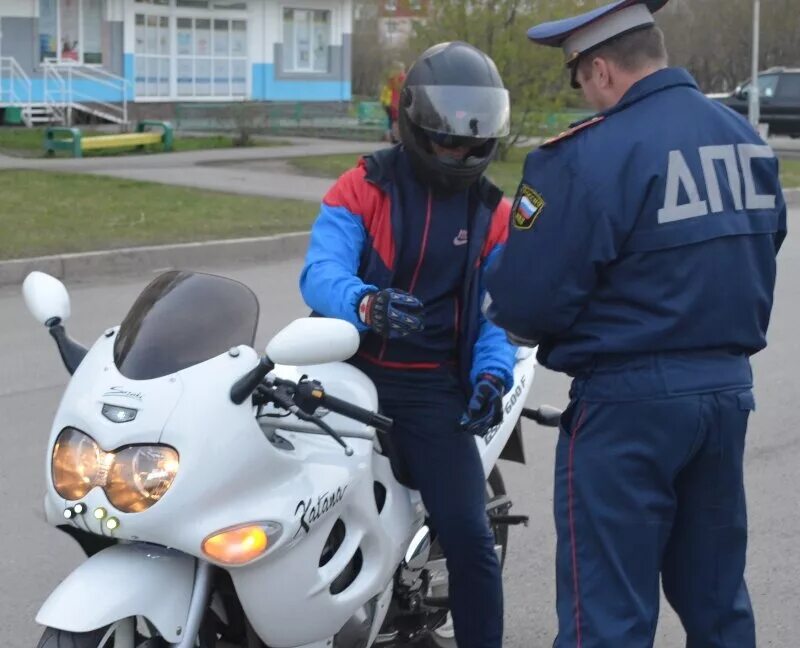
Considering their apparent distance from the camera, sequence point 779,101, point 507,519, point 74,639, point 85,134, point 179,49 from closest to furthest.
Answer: point 74,639, point 507,519, point 85,134, point 779,101, point 179,49

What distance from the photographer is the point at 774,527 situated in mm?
5633

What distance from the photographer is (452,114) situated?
3.50m

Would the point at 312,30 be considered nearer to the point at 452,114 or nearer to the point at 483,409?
the point at 452,114

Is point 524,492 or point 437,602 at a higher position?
point 437,602

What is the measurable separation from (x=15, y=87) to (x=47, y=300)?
1089 inches

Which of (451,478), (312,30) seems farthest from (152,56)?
(451,478)

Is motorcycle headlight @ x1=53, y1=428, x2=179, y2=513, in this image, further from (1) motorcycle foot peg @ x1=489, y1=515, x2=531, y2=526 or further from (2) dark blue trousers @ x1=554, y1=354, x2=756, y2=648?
(1) motorcycle foot peg @ x1=489, y1=515, x2=531, y2=526

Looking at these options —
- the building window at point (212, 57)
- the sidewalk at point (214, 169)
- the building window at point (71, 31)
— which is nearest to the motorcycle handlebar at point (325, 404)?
the sidewalk at point (214, 169)

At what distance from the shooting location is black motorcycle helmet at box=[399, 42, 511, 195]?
3.51 m

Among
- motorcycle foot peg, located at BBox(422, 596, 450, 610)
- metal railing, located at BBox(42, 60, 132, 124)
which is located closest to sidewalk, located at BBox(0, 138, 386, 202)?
metal railing, located at BBox(42, 60, 132, 124)

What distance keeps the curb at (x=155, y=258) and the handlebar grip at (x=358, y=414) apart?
8000mm

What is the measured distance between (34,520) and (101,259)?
20.3 feet

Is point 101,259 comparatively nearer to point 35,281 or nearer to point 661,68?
point 35,281

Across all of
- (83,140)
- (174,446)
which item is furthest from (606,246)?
(83,140)
